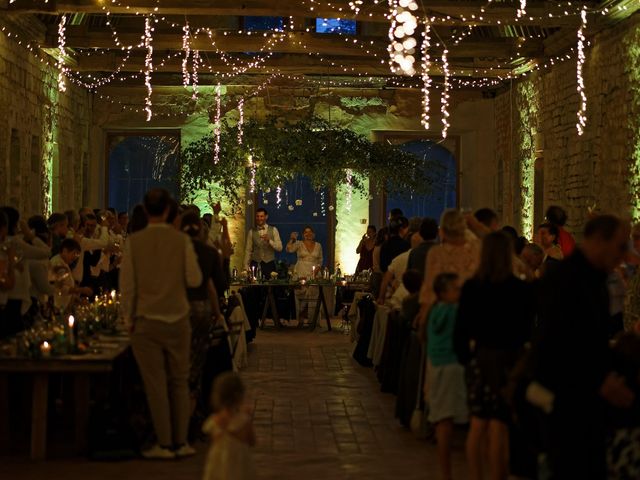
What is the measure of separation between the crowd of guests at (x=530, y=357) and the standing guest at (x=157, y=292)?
142 cm

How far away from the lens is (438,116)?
74.1 feet

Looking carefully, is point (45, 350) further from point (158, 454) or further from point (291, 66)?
point (291, 66)

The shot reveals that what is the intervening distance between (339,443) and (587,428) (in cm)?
362

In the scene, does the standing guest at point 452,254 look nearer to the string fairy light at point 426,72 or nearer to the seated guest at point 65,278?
the seated guest at point 65,278

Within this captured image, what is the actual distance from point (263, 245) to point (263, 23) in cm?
537

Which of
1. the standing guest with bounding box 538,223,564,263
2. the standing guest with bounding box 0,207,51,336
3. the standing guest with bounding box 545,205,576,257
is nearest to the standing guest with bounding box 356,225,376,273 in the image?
the standing guest with bounding box 545,205,576,257

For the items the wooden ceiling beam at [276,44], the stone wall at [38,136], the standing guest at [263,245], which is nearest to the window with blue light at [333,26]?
the stone wall at [38,136]

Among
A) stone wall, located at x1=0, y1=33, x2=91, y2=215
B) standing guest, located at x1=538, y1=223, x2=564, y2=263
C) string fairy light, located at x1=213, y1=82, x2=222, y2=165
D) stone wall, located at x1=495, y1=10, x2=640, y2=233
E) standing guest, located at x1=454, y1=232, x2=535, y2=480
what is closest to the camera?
standing guest, located at x1=454, y1=232, x2=535, y2=480

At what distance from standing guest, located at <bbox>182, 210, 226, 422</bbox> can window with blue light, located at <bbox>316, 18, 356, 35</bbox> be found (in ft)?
45.7

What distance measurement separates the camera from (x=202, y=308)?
8281 mm

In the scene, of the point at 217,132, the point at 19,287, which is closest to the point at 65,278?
the point at 19,287

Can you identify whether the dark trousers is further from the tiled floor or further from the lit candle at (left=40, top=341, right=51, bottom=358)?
the lit candle at (left=40, top=341, right=51, bottom=358)

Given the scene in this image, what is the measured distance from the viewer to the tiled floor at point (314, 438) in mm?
7238

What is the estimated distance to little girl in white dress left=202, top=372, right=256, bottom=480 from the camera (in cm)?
527
